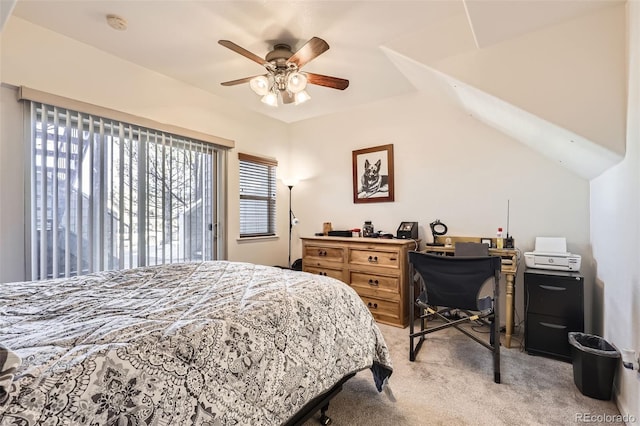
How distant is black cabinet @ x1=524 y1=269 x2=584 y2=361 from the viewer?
6.98 ft

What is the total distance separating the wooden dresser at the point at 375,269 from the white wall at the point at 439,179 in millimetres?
591

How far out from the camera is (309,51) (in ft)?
6.65

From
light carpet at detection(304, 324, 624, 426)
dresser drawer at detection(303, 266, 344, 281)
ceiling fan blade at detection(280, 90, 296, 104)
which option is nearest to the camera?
light carpet at detection(304, 324, 624, 426)

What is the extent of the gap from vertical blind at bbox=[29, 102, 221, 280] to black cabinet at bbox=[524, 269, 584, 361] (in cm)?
327

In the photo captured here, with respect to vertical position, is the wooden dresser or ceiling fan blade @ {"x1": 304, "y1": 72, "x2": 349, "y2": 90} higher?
ceiling fan blade @ {"x1": 304, "y1": 72, "x2": 349, "y2": 90}

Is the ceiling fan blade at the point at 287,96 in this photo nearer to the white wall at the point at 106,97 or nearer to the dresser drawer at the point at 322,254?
the white wall at the point at 106,97

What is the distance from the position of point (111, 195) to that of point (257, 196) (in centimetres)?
179

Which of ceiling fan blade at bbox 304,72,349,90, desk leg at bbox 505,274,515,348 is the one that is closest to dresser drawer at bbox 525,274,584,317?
desk leg at bbox 505,274,515,348

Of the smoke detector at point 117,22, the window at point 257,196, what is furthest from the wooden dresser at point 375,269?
the smoke detector at point 117,22

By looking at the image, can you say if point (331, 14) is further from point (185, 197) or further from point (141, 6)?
point (185, 197)

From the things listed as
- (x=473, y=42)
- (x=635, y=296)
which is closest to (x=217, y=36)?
(x=473, y=42)

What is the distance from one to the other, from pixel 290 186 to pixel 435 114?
2220 mm

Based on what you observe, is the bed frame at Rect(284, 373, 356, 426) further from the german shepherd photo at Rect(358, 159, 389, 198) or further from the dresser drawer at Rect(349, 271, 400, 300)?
the german shepherd photo at Rect(358, 159, 389, 198)

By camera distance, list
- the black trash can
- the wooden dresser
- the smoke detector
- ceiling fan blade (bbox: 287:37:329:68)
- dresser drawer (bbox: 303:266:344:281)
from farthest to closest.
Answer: dresser drawer (bbox: 303:266:344:281)
the wooden dresser
the smoke detector
ceiling fan blade (bbox: 287:37:329:68)
the black trash can
